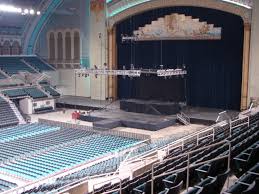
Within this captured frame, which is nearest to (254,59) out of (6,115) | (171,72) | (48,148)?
(171,72)

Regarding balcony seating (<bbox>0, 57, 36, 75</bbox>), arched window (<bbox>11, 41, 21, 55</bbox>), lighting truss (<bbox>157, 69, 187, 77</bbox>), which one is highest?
arched window (<bbox>11, 41, 21, 55</bbox>)

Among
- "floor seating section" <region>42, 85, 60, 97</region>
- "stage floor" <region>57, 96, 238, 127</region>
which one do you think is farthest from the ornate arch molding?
"floor seating section" <region>42, 85, 60, 97</region>

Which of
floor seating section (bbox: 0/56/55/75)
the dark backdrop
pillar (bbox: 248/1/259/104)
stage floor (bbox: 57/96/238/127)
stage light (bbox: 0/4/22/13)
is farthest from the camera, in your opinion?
floor seating section (bbox: 0/56/55/75)

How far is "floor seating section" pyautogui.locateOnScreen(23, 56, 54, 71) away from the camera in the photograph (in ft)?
106

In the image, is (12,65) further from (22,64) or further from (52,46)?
(52,46)

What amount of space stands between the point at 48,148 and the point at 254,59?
1312 cm

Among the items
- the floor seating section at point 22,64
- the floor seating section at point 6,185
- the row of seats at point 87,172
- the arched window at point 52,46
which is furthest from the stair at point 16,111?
the row of seats at point 87,172

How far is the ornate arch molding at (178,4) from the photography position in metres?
22.6

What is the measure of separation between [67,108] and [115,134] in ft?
30.7

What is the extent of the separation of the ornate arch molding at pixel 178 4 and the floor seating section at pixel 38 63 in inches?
297

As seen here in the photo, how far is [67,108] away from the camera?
96.2ft

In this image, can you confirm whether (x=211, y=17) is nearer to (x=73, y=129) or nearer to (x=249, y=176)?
(x=73, y=129)

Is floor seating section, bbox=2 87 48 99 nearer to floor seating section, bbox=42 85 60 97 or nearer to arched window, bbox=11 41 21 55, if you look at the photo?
floor seating section, bbox=42 85 60 97

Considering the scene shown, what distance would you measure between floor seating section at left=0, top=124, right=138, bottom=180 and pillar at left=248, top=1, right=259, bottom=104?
814cm
